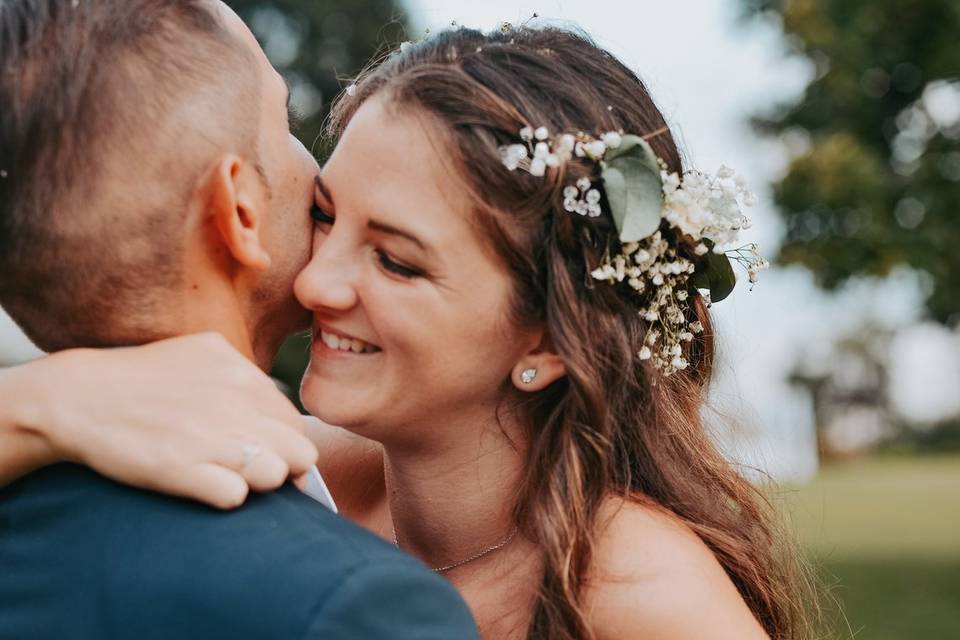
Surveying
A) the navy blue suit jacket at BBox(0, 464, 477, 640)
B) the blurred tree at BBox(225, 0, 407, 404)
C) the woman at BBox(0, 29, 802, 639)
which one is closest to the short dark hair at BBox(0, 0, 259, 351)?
the navy blue suit jacket at BBox(0, 464, 477, 640)

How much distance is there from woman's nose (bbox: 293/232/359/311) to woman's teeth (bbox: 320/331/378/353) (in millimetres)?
109

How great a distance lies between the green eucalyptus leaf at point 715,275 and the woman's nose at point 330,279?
116 cm

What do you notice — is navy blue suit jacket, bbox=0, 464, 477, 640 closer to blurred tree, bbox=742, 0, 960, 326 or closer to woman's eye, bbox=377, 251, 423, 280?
woman's eye, bbox=377, 251, 423, 280

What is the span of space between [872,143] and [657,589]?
9.33 metres

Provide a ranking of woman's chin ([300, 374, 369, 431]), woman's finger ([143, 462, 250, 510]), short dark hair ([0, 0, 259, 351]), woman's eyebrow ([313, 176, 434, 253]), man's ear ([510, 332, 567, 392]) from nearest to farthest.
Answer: woman's finger ([143, 462, 250, 510])
short dark hair ([0, 0, 259, 351])
woman's eyebrow ([313, 176, 434, 253])
woman's chin ([300, 374, 369, 431])
man's ear ([510, 332, 567, 392])

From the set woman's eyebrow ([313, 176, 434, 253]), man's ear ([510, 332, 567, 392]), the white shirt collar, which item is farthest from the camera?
man's ear ([510, 332, 567, 392])

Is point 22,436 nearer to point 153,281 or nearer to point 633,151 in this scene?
point 153,281

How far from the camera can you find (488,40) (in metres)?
3.61

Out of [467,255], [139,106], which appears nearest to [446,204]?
[467,255]

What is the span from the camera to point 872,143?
1144 cm

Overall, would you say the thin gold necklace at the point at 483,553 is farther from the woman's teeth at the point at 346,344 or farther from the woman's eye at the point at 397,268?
the woman's eye at the point at 397,268

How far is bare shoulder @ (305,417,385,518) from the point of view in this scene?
4391 mm

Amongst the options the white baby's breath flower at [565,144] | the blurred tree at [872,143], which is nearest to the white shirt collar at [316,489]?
the white baby's breath flower at [565,144]

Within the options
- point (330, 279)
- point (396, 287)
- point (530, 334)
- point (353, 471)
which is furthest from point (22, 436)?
point (353, 471)
